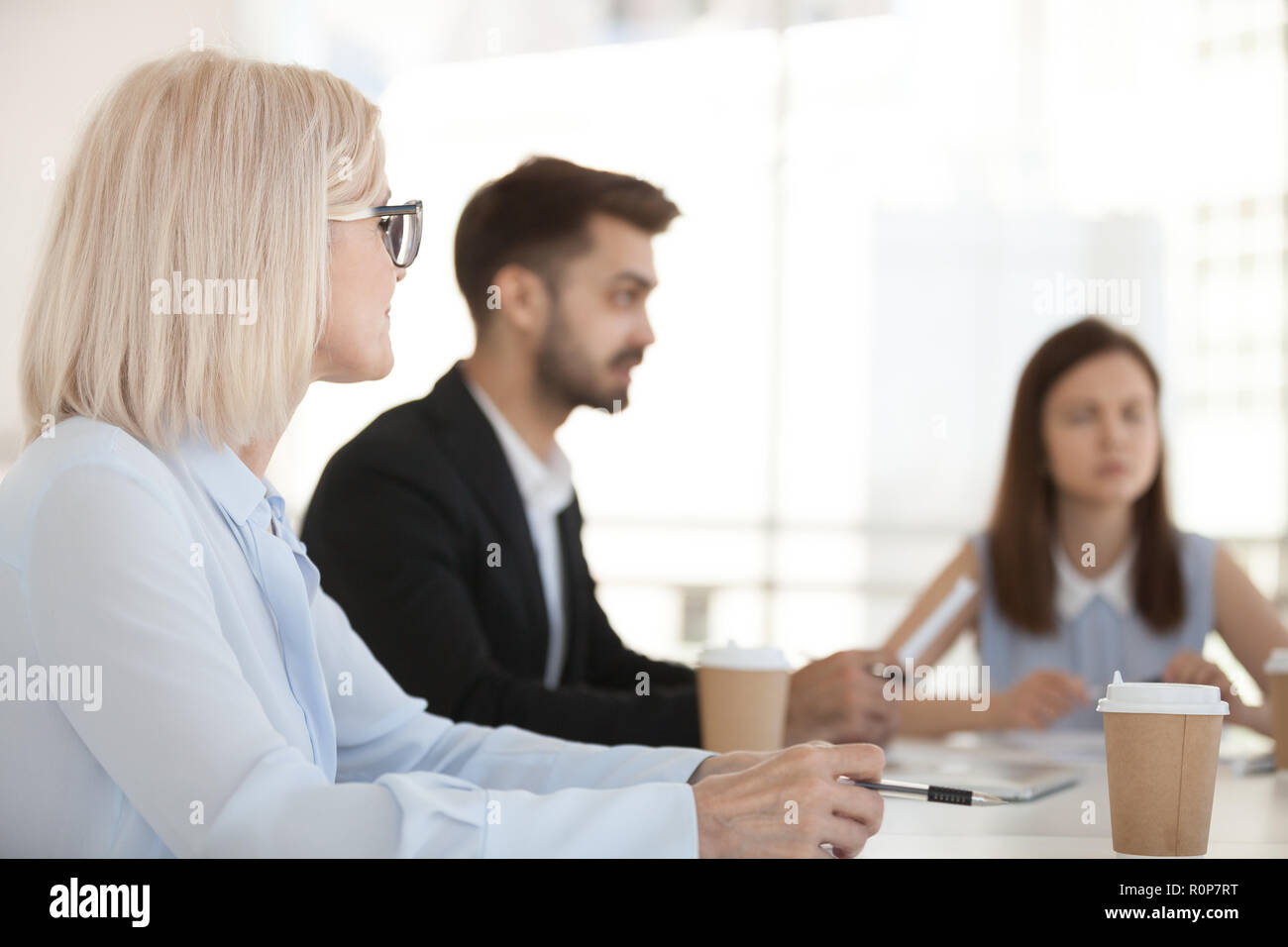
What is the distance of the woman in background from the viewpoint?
2.16 metres

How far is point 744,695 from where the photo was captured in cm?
129

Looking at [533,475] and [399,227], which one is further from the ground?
[399,227]

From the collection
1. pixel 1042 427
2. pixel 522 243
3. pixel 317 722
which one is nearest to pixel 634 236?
pixel 522 243

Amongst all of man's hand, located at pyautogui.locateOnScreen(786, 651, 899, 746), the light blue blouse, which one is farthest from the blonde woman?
man's hand, located at pyautogui.locateOnScreen(786, 651, 899, 746)

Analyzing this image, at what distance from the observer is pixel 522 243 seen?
6.94ft

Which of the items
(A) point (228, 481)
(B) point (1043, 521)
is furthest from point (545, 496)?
(A) point (228, 481)

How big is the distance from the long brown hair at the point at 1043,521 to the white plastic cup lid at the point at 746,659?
3.46 ft

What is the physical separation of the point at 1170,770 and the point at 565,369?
52.4 inches

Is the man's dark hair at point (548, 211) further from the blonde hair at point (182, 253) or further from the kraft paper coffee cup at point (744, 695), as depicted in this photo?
the blonde hair at point (182, 253)

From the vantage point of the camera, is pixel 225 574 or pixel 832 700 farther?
pixel 832 700

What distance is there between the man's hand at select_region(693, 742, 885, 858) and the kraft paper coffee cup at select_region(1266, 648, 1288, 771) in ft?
2.58

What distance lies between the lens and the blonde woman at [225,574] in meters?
0.72

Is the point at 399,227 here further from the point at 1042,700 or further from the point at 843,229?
the point at 843,229

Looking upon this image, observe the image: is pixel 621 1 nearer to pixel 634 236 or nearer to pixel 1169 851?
pixel 634 236
